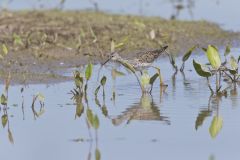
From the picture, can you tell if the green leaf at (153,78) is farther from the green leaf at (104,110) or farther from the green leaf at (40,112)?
the green leaf at (40,112)

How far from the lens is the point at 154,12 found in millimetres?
14859

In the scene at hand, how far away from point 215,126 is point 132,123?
714mm

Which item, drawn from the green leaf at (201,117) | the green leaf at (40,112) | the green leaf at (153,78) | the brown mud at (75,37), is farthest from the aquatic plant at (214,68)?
the green leaf at (40,112)

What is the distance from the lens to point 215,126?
24.2 feet

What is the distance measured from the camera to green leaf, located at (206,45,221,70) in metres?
8.73

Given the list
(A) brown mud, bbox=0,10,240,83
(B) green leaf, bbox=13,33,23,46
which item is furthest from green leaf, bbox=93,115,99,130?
(B) green leaf, bbox=13,33,23,46

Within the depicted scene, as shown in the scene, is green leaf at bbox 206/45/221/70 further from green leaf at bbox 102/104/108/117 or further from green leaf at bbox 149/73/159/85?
green leaf at bbox 102/104/108/117

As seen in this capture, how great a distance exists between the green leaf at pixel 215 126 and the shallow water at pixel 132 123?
0.03 metres

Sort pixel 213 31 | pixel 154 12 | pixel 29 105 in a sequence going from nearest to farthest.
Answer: pixel 29 105 < pixel 213 31 < pixel 154 12

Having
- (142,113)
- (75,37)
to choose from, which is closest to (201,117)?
(142,113)

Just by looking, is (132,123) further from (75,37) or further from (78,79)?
(75,37)

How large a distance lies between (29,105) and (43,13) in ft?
18.3

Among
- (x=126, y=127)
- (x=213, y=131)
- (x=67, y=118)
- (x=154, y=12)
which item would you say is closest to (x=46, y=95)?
(x=67, y=118)

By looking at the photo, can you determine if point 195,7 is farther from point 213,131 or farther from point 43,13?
point 213,131
